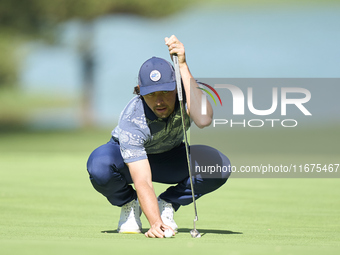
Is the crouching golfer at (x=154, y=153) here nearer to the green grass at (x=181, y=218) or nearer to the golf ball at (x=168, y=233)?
the golf ball at (x=168, y=233)

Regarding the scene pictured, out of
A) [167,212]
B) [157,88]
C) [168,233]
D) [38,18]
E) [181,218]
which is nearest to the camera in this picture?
[168,233]

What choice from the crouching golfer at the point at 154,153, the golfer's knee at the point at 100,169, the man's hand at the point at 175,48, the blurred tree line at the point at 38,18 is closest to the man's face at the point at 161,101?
the crouching golfer at the point at 154,153

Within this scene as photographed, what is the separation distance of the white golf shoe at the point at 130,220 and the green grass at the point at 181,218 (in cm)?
10

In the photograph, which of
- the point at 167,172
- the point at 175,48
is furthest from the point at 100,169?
the point at 175,48

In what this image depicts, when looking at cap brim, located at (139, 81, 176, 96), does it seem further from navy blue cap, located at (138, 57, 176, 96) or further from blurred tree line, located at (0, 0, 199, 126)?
blurred tree line, located at (0, 0, 199, 126)

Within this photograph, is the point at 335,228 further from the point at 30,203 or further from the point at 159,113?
the point at 30,203

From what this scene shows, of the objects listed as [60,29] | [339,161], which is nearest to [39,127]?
[60,29]

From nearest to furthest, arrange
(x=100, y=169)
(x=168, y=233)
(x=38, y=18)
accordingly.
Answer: (x=168, y=233), (x=100, y=169), (x=38, y=18)

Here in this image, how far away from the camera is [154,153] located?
349 centimetres

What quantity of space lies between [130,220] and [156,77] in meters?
0.83

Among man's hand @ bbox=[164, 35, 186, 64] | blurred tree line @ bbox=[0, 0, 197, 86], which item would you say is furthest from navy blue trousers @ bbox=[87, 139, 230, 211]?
blurred tree line @ bbox=[0, 0, 197, 86]

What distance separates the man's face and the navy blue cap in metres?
0.07

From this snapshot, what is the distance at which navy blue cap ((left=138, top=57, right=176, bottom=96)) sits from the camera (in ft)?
9.70

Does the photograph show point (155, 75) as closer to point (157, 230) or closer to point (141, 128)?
point (141, 128)
